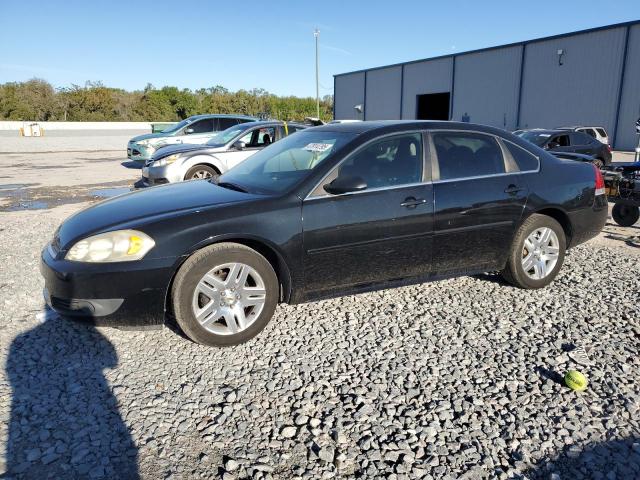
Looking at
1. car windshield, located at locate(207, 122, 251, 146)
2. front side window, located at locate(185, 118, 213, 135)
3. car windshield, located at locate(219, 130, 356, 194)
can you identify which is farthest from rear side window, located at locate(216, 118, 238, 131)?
→ car windshield, located at locate(219, 130, 356, 194)

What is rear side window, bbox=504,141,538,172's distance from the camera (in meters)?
4.65

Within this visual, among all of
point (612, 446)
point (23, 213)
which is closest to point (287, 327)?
point (612, 446)

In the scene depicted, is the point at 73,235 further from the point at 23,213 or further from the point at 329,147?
the point at 23,213

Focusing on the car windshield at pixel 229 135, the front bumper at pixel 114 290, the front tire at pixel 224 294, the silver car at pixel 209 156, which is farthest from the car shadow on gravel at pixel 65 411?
the car windshield at pixel 229 135

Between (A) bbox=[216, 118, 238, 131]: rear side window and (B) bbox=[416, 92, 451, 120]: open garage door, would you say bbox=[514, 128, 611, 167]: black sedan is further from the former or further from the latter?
(B) bbox=[416, 92, 451, 120]: open garage door

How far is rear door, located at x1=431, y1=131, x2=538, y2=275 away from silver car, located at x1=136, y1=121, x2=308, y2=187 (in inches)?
223

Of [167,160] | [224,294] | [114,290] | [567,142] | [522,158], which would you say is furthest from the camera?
[567,142]

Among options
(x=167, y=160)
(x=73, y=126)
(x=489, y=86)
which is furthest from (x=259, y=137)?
(x=73, y=126)

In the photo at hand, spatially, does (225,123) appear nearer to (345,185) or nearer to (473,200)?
(473,200)

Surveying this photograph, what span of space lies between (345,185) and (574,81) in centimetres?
2961

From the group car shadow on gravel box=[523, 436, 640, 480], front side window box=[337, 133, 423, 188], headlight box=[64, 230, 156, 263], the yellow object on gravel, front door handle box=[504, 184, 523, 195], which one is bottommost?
car shadow on gravel box=[523, 436, 640, 480]

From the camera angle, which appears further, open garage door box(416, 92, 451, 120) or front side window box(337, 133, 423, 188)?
open garage door box(416, 92, 451, 120)

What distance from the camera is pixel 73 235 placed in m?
3.56

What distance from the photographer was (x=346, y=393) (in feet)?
9.91
